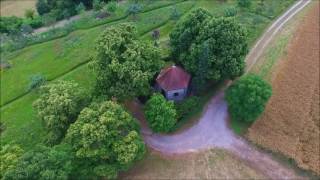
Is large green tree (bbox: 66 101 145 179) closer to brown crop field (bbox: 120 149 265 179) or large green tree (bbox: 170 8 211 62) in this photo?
brown crop field (bbox: 120 149 265 179)

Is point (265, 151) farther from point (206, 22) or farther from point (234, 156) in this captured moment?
point (206, 22)

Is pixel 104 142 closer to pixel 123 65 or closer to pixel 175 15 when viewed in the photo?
pixel 123 65

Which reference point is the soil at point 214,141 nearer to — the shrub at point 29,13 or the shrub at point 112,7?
the shrub at point 112,7

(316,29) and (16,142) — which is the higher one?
(316,29)

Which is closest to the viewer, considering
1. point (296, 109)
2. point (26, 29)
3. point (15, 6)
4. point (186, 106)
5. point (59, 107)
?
point (59, 107)

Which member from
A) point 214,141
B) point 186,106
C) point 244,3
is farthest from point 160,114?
point 244,3

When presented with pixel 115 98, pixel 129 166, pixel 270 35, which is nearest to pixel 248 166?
pixel 129 166


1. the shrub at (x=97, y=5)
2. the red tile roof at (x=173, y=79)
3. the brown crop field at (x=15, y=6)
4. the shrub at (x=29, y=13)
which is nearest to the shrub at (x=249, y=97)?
the red tile roof at (x=173, y=79)
